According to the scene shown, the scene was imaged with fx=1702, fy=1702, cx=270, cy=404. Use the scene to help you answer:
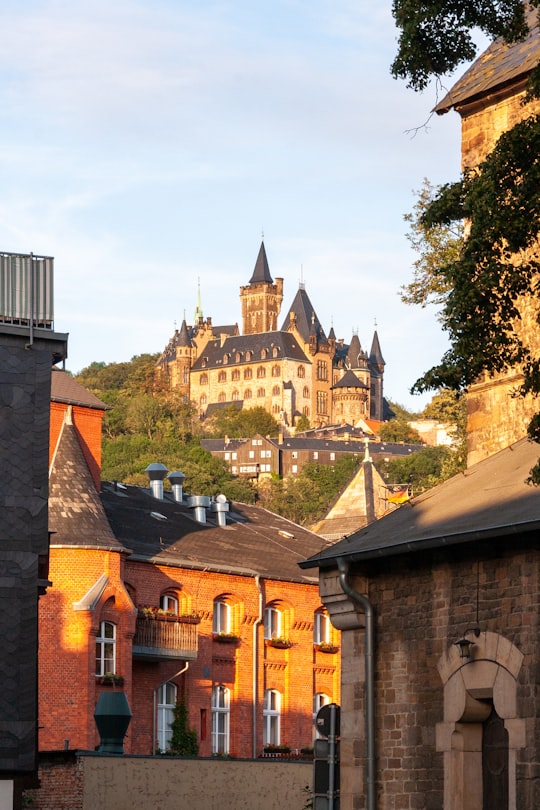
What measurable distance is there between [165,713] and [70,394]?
1077cm

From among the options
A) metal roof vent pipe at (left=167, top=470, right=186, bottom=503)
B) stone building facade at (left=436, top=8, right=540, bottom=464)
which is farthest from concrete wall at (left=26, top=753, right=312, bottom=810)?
metal roof vent pipe at (left=167, top=470, right=186, bottom=503)

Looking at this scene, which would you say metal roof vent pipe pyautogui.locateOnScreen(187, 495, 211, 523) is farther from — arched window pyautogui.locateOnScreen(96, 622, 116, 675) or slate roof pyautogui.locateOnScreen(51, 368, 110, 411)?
arched window pyautogui.locateOnScreen(96, 622, 116, 675)

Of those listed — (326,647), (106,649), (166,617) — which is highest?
(166,617)

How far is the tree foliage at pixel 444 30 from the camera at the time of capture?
50.0 feet

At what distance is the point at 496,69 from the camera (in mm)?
24422

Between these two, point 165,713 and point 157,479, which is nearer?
point 165,713

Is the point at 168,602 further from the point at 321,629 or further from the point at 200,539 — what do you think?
the point at 321,629

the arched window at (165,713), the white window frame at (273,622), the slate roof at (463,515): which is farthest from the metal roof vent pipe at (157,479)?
the slate roof at (463,515)

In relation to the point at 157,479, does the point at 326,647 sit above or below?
below

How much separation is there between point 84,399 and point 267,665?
1019 cm

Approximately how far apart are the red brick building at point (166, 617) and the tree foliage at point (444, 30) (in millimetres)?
31354

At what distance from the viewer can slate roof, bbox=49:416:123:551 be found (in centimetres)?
4656

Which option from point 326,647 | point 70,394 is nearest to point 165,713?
point 326,647

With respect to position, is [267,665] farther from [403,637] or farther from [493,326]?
[493,326]
